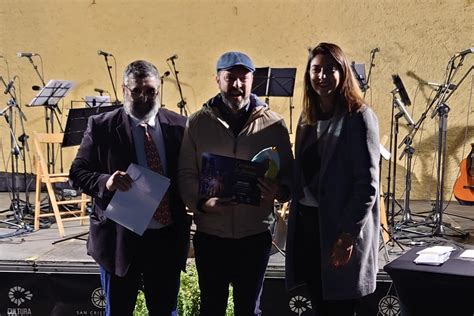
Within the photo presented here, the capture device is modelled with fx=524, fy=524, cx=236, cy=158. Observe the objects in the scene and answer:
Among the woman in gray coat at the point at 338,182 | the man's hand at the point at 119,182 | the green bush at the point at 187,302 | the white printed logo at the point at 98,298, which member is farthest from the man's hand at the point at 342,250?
the white printed logo at the point at 98,298

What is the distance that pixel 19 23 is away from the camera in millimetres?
7664

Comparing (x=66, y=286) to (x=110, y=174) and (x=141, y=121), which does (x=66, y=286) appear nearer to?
(x=110, y=174)

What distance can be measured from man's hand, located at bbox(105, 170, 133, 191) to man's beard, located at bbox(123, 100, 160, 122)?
0.27 meters

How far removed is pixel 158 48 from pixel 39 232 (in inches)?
130

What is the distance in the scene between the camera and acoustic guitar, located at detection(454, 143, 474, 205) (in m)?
5.93

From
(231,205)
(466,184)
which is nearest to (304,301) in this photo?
(231,205)

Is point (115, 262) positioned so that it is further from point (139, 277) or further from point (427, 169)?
point (427, 169)

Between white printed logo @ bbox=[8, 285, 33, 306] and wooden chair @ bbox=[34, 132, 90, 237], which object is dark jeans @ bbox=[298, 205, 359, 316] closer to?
white printed logo @ bbox=[8, 285, 33, 306]

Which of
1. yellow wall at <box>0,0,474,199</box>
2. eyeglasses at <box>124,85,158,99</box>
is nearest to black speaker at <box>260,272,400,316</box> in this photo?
eyeglasses at <box>124,85,158,99</box>

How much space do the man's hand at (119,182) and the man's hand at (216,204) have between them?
1.15 ft

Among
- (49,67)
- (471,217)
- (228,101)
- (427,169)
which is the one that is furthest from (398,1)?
(228,101)

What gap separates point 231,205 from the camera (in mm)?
2275

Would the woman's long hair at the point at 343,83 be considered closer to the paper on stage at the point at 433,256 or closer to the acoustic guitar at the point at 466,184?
the paper on stage at the point at 433,256

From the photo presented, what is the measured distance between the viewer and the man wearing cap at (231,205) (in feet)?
7.56
